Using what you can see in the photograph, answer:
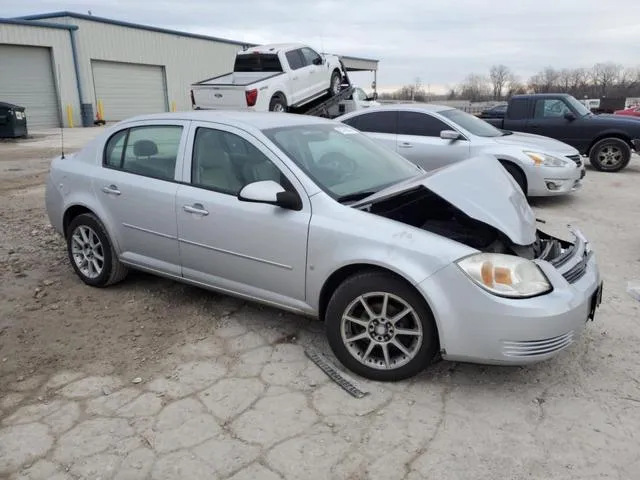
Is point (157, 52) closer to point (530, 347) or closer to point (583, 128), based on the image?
point (583, 128)

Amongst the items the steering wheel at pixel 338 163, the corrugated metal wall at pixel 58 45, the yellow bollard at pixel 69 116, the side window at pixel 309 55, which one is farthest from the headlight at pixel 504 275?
the yellow bollard at pixel 69 116

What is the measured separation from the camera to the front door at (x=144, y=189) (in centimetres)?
404

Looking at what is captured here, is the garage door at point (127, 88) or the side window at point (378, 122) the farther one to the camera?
Result: the garage door at point (127, 88)

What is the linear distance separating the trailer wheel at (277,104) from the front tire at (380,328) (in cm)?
915

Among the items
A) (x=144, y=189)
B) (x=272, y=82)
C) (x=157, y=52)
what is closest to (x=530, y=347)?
(x=144, y=189)

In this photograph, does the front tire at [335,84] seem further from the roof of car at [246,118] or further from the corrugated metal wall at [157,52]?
the corrugated metal wall at [157,52]

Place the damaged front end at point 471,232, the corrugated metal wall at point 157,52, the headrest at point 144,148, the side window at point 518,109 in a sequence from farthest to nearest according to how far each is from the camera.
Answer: the corrugated metal wall at point 157,52 → the side window at point 518,109 → the headrest at point 144,148 → the damaged front end at point 471,232

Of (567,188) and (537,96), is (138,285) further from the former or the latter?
(537,96)

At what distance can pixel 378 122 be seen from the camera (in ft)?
29.4

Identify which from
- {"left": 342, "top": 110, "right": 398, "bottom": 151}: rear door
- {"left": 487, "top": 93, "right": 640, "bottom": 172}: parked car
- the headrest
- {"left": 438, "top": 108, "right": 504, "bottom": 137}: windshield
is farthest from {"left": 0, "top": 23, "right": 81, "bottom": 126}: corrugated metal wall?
the headrest

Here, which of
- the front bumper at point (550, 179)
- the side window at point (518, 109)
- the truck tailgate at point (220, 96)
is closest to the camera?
the front bumper at point (550, 179)

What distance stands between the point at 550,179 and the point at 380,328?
5.77 meters

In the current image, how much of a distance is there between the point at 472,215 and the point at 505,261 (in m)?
0.38

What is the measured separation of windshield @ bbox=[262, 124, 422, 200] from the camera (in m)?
3.61
